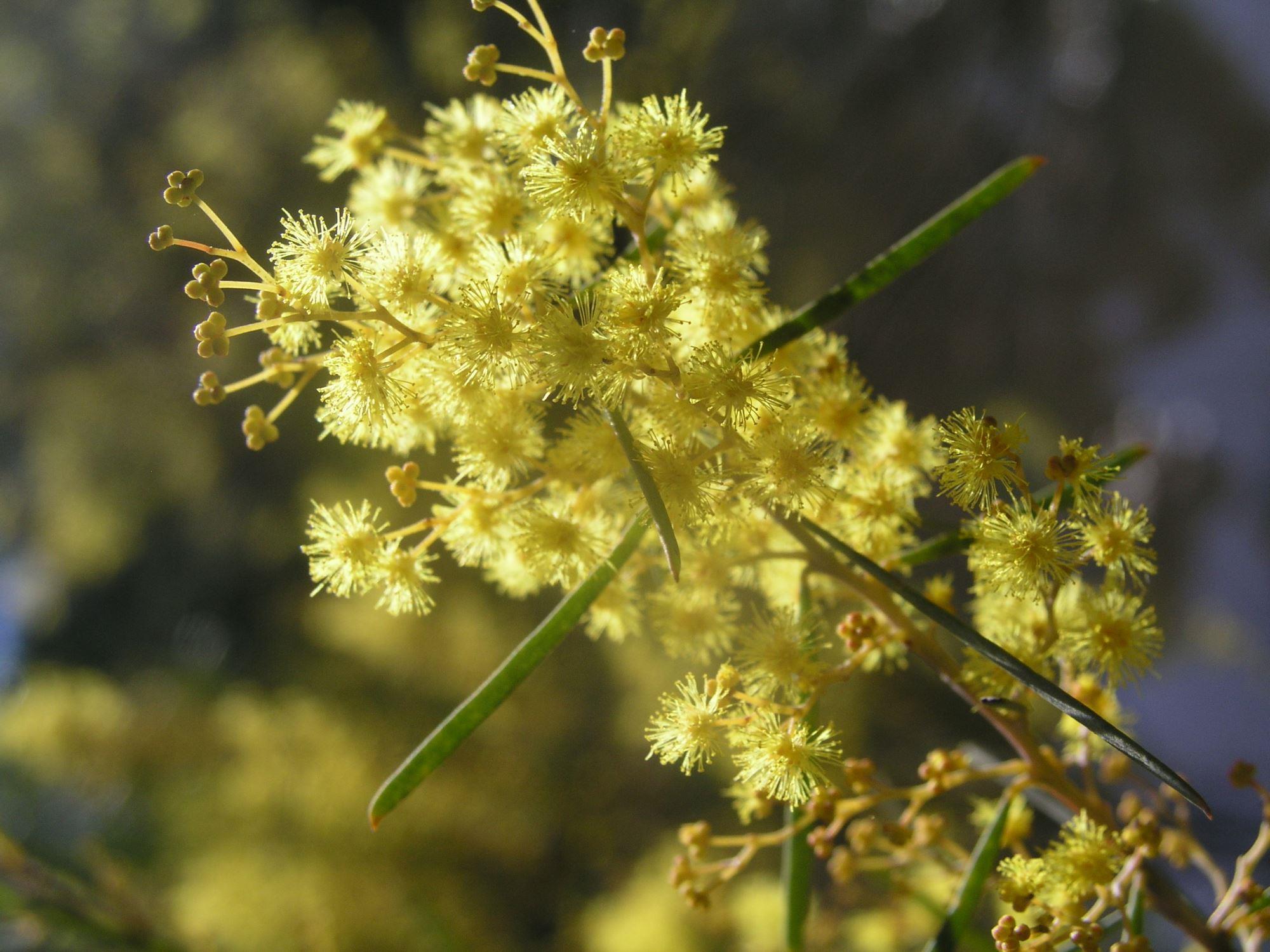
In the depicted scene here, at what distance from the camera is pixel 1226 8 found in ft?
2.68

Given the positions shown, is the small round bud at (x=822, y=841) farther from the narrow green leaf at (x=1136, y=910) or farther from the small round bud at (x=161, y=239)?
the small round bud at (x=161, y=239)

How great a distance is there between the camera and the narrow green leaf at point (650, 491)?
0.29 meters

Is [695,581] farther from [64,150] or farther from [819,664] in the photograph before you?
[64,150]

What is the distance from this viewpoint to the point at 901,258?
37 cm

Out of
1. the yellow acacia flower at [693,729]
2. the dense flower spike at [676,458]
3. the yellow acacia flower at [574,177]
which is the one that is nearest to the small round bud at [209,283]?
the dense flower spike at [676,458]

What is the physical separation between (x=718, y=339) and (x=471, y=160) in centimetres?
16

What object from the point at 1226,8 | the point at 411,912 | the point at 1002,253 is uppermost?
the point at 1226,8

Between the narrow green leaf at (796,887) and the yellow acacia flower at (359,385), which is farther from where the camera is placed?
the narrow green leaf at (796,887)

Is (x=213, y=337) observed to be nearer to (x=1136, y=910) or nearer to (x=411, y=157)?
(x=411, y=157)

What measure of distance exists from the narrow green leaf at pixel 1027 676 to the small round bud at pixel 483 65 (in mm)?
227

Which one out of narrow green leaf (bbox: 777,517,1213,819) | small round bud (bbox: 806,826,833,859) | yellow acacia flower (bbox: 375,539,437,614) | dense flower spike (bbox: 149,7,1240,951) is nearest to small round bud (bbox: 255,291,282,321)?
dense flower spike (bbox: 149,7,1240,951)

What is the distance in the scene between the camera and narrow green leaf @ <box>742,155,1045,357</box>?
353mm

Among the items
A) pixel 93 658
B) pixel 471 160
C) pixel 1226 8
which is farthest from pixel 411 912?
pixel 1226 8

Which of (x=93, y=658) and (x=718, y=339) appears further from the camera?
(x=93, y=658)
